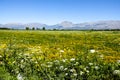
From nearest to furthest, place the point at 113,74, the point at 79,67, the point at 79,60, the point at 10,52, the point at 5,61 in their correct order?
the point at 113,74 < the point at 79,67 < the point at 79,60 < the point at 5,61 < the point at 10,52

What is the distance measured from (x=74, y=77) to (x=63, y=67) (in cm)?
122

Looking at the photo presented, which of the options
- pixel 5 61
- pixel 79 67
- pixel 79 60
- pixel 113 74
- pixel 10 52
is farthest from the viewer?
pixel 10 52

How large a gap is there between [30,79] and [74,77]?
1.64m

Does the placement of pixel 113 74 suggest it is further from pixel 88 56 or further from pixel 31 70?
pixel 31 70

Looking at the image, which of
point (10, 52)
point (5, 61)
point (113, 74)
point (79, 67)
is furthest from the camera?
point (10, 52)

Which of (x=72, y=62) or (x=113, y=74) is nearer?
(x=113, y=74)

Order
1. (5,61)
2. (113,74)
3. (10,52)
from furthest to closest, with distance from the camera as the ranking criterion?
(10,52)
(5,61)
(113,74)

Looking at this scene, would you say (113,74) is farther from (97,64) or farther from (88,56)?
(88,56)

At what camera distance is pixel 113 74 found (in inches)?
422

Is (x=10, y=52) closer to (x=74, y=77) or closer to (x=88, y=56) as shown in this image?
(x=88, y=56)

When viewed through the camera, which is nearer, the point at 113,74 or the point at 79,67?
the point at 113,74

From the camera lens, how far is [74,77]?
10898mm

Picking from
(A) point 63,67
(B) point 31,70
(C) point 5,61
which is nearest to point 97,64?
(A) point 63,67

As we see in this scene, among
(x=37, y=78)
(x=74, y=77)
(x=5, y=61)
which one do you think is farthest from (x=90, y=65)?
(x=5, y=61)
